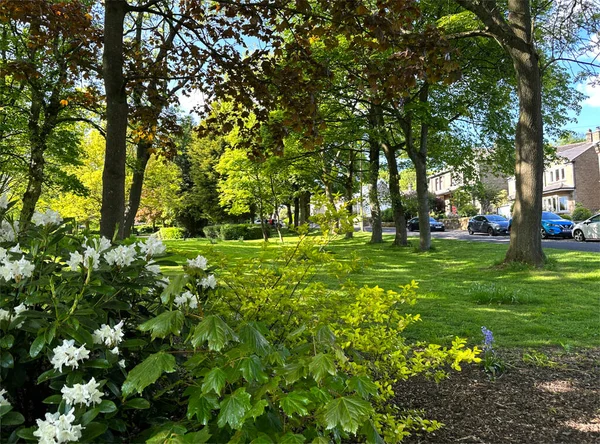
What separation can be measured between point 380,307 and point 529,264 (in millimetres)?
8678

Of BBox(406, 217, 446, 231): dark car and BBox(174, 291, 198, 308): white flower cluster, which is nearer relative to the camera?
BBox(174, 291, 198, 308): white flower cluster

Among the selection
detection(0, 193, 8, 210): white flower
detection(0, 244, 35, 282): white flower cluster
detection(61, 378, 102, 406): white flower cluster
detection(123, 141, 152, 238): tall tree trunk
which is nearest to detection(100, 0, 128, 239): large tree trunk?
detection(0, 193, 8, 210): white flower

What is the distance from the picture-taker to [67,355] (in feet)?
4.71

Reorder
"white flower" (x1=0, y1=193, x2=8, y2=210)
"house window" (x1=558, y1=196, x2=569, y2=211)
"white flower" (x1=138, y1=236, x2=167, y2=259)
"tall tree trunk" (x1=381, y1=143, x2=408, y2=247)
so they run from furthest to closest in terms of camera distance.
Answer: "house window" (x1=558, y1=196, x2=569, y2=211), "tall tree trunk" (x1=381, y1=143, x2=408, y2=247), "white flower" (x1=0, y1=193, x2=8, y2=210), "white flower" (x1=138, y1=236, x2=167, y2=259)

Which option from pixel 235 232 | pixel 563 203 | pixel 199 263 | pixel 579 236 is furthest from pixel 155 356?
pixel 563 203

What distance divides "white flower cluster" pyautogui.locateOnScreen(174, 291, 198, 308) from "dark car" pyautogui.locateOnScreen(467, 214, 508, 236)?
101ft

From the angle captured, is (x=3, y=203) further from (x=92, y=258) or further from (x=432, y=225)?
(x=432, y=225)

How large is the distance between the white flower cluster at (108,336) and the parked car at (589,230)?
23744 mm

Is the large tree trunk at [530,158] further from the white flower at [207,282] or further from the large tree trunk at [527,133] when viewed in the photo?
the white flower at [207,282]

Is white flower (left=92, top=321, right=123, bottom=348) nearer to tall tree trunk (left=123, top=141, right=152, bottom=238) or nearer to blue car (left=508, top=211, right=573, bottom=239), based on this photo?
tall tree trunk (left=123, top=141, right=152, bottom=238)

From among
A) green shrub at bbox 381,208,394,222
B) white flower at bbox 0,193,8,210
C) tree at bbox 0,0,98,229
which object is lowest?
white flower at bbox 0,193,8,210

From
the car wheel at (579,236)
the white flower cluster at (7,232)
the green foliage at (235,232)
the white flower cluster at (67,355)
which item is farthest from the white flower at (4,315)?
Answer: the green foliage at (235,232)

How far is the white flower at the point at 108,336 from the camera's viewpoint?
1.58 meters

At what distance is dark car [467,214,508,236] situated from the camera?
97.0 feet
